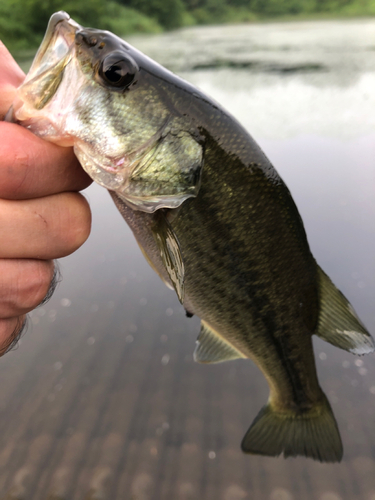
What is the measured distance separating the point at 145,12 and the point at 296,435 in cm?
A: 3120

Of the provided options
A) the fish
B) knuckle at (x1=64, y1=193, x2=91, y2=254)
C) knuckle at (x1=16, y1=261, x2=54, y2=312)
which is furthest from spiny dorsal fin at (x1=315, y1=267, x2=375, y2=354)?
knuckle at (x1=16, y1=261, x2=54, y2=312)

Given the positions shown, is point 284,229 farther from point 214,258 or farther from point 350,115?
point 350,115

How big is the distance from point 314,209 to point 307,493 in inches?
103

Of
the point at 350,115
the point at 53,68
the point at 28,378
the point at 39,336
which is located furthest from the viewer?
the point at 350,115

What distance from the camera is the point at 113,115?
991 millimetres

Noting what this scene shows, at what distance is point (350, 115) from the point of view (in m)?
5.87

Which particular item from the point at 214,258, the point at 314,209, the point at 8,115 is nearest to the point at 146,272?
the point at 314,209

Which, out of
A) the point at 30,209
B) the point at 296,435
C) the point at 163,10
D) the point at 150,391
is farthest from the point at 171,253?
the point at 163,10

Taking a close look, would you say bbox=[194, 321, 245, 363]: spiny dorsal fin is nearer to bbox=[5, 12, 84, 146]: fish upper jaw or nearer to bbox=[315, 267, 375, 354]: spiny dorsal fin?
bbox=[315, 267, 375, 354]: spiny dorsal fin

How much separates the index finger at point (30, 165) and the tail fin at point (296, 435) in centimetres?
135

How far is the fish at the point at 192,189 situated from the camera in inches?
37.4

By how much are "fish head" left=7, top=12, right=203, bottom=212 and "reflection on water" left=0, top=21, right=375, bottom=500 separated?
1648mm

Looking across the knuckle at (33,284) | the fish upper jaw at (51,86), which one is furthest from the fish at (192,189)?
the knuckle at (33,284)

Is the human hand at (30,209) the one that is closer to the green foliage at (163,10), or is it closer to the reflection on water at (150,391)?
the reflection on water at (150,391)
